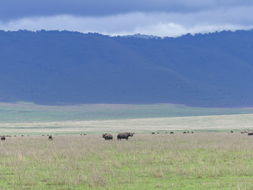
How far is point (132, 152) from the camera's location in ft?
100

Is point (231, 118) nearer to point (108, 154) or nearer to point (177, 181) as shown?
point (108, 154)

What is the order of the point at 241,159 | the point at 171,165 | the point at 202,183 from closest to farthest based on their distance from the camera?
1. the point at 202,183
2. the point at 171,165
3. the point at 241,159

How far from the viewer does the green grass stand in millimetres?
19328

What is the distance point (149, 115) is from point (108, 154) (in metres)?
129

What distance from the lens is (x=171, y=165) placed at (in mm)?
24469

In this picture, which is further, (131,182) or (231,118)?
(231,118)

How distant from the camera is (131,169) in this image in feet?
76.8

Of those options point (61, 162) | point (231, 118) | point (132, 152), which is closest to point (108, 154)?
point (132, 152)

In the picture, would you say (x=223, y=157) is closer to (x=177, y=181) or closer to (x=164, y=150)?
(x=164, y=150)

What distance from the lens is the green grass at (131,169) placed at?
63.4 feet

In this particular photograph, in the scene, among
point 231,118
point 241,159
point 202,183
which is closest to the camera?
point 202,183

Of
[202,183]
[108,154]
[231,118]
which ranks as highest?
[231,118]

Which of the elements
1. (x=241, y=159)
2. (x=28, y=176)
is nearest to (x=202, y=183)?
(x=28, y=176)

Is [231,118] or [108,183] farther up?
[231,118]
